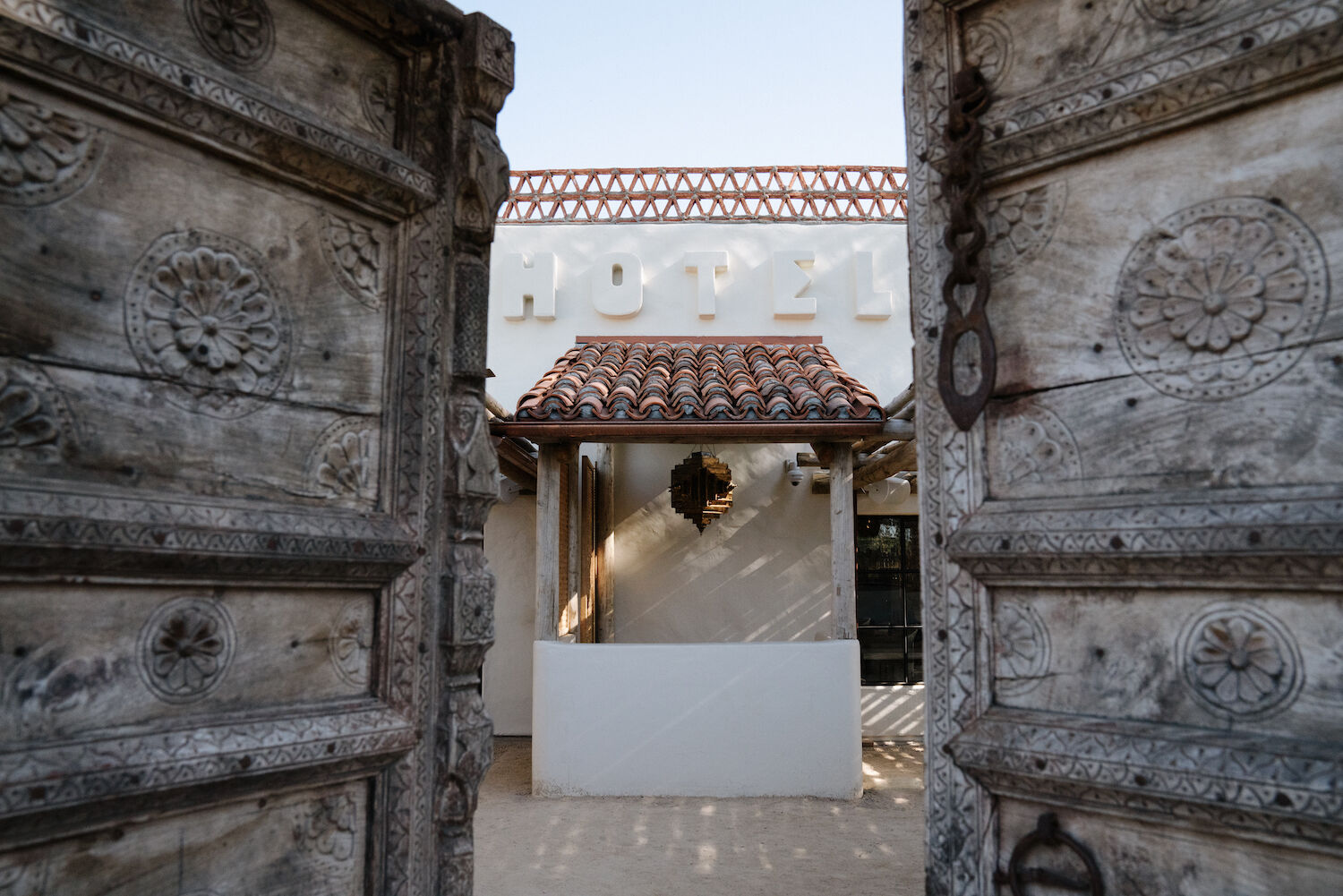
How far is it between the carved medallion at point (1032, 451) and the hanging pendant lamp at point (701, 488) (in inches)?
211

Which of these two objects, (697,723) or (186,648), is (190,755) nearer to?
(186,648)

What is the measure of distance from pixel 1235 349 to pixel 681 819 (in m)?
4.64

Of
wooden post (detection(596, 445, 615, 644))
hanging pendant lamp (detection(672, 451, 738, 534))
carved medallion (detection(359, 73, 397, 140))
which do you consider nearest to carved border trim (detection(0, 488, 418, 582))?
carved medallion (detection(359, 73, 397, 140))

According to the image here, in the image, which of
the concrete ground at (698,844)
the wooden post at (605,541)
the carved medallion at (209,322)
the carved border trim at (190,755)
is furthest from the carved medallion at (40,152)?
the wooden post at (605,541)

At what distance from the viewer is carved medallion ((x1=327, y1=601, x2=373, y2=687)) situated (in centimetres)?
220

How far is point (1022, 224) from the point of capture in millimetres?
2176

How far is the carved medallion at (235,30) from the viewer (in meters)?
2.01

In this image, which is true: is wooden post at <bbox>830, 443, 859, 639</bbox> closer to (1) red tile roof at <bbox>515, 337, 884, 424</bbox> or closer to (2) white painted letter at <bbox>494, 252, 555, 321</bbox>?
(1) red tile roof at <bbox>515, 337, 884, 424</bbox>

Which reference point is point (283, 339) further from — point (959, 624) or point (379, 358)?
point (959, 624)

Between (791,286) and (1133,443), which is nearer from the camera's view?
(1133,443)

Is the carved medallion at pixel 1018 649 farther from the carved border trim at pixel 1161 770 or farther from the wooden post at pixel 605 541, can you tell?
the wooden post at pixel 605 541

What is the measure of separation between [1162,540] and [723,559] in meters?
6.96

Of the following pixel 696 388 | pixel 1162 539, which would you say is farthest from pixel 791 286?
pixel 1162 539

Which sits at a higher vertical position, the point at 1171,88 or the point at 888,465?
the point at 1171,88
